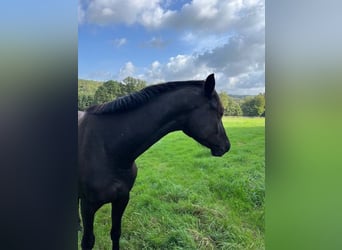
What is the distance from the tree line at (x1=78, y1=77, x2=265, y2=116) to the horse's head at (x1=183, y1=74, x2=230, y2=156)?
0.04 metres

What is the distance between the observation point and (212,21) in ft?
5.23

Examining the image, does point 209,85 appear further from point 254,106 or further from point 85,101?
point 85,101

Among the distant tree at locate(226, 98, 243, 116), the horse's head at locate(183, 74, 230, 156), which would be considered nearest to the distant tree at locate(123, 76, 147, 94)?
the horse's head at locate(183, 74, 230, 156)

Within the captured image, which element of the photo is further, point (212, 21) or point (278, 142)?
point (212, 21)

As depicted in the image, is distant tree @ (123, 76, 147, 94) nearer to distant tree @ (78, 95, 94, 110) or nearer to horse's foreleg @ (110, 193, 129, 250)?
distant tree @ (78, 95, 94, 110)

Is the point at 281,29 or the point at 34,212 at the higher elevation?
the point at 281,29

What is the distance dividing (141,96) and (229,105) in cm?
40

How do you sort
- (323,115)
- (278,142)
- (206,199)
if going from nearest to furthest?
(323,115) → (278,142) → (206,199)

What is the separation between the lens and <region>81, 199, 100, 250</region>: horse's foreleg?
1.60m

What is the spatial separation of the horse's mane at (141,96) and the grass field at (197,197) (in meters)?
0.20

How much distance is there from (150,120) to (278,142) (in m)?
0.56

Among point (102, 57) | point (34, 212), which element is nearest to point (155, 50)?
point (102, 57)

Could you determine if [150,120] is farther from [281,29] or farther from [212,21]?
[281,29]

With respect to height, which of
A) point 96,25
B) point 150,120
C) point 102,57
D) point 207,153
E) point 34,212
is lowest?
point 34,212
